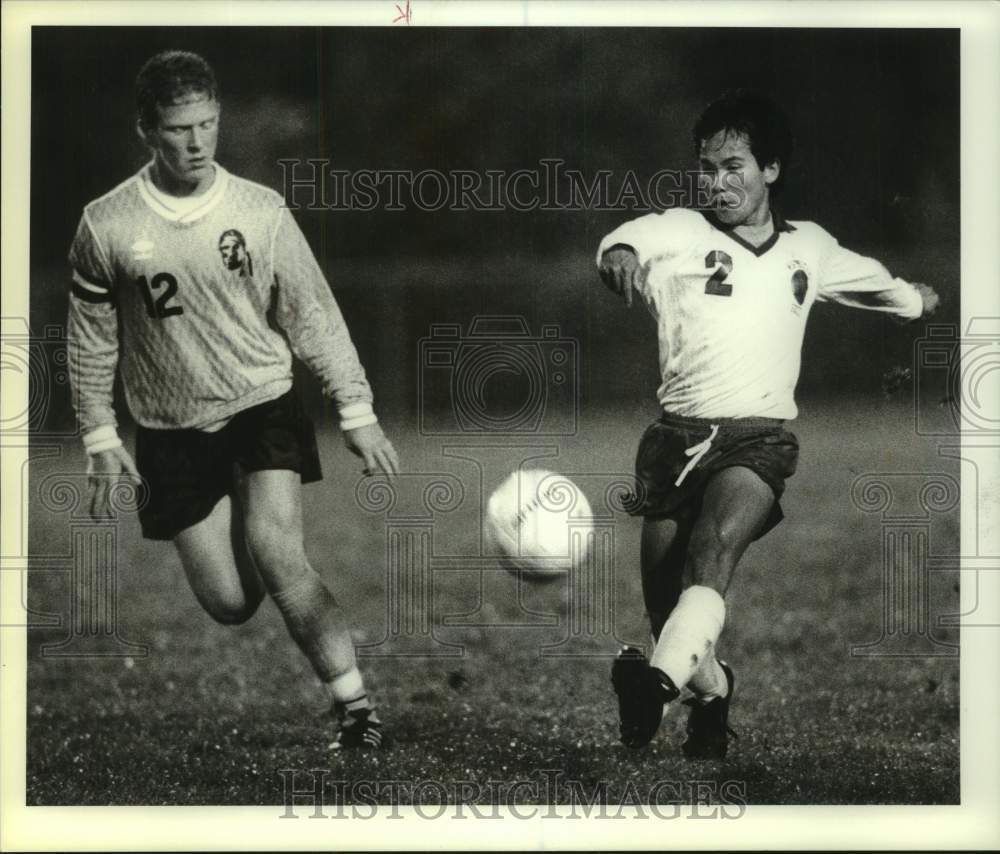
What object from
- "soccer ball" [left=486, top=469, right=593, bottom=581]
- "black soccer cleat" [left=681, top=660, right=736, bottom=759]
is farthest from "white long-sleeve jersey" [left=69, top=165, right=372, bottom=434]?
"black soccer cleat" [left=681, top=660, right=736, bottom=759]

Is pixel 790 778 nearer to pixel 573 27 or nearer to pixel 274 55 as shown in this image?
pixel 573 27

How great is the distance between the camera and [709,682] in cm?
467

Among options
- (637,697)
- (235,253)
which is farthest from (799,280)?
(235,253)

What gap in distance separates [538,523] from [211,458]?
1.13 metres

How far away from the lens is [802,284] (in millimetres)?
4703

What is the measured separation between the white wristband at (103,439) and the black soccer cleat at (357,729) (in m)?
1.17

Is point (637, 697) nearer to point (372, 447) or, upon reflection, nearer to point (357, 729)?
point (357, 729)

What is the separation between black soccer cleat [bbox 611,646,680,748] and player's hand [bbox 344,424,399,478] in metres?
1.03

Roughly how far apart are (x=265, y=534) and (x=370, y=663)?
1.86ft

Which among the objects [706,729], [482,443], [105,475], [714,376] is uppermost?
[714,376]

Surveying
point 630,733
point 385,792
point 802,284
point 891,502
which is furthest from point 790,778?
point 802,284

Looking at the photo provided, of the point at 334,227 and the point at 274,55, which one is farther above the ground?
the point at 274,55

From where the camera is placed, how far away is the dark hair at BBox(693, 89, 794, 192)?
15.5 ft

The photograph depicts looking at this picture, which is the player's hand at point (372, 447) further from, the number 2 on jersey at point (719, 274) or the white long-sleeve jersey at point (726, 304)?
the number 2 on jersey at point (719, 274)
